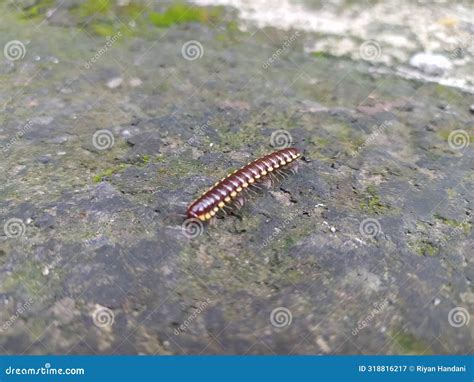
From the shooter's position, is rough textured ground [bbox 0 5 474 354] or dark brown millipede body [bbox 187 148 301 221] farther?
dark brown millipede body [bbox 187 148 301 221]

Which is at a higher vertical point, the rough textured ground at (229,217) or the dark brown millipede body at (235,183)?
the dark brown millipede body at (235,183)

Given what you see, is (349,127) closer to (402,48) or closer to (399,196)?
(399,196)

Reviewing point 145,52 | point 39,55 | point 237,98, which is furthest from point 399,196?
point 39,55

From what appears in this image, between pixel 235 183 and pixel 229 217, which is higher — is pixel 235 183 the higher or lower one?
the higher one

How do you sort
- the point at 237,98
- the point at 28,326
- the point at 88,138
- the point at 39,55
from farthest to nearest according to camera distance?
the point at 39,55 < the point at 237,98 < the point at 88,138 < the point at 28,326
